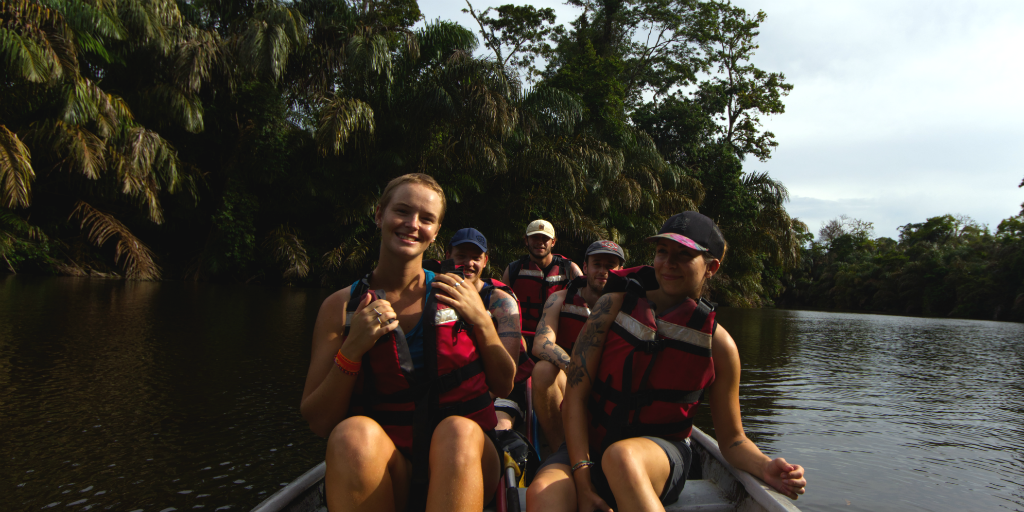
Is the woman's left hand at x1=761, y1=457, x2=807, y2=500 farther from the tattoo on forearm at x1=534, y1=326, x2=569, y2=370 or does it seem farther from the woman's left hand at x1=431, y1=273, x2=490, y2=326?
the tattoo on forearm at x1=534, y1=326, x2=569, y2=370

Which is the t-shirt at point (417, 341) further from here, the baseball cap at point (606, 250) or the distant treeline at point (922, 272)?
the distant treeline at point (922, 272)

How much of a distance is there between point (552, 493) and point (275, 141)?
22.0m

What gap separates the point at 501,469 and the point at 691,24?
35929mm

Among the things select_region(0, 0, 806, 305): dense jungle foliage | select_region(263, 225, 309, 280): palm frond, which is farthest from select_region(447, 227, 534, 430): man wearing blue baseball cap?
select_region(263, 225, 309, 280): palm frond

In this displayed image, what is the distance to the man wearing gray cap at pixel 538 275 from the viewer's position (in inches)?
234

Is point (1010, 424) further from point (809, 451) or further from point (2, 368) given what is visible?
point (2, 368)

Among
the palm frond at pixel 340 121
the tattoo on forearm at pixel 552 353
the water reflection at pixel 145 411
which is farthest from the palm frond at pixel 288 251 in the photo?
the tattoo on forearm at pixel 552 353

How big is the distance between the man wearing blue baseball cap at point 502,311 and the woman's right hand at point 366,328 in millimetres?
671

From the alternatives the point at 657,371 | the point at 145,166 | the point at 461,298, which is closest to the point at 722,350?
the point at 657,371

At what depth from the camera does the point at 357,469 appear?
2.01m

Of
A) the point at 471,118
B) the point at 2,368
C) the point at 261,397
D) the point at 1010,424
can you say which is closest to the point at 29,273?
the point at 471,118

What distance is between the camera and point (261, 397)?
6012 millimetres

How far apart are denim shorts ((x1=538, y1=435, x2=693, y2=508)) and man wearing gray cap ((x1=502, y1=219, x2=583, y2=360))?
10.8ft

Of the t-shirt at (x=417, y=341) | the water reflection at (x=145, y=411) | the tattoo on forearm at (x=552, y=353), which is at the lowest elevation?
the water reflection at (x=145, y=411)
